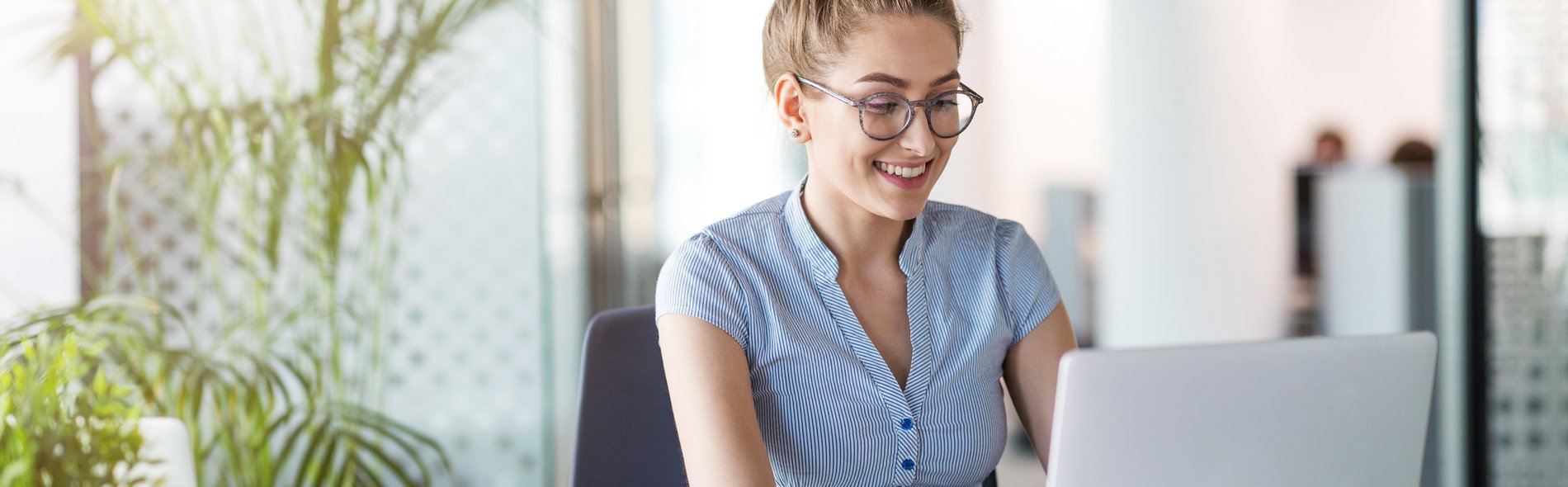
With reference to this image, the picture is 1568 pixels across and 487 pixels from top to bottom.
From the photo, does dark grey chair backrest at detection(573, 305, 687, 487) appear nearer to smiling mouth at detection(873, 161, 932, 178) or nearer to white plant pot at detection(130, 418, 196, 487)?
smiling mouth at detection(873, 161, 932, 178)

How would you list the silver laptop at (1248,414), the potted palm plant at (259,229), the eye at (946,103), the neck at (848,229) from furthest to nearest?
the potted palm plant at (259,229), the neck at (848,229), the eye at (946,103), the silver laptop at (1248,414)

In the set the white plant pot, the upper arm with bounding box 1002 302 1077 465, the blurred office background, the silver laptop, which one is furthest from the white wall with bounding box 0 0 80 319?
the silver laptop

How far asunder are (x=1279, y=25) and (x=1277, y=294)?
867mm

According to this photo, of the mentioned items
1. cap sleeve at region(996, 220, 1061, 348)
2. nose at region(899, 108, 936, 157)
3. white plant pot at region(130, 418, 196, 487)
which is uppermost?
nose at region(899, 108, 936, 157)

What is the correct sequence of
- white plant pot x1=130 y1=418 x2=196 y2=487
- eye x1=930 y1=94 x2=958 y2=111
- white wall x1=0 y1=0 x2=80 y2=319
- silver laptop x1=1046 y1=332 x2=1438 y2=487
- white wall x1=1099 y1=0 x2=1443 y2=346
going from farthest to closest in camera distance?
white wall x1=1099 y1=0 x2=1443 y2=346 < white wall x1=0 y1=0 x2=80 y2=319 < white plant pot x1=130 y1=418 x2=196 y2=487 < eye x1=930 y1=94 x2=958 y2=111 < silver laptop x1=1046 y1=332 x2=1438 y2=487

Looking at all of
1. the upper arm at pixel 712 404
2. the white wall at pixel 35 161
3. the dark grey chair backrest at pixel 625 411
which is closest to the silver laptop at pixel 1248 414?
the upper arm at pixel 712 404

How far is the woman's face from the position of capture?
1271mm

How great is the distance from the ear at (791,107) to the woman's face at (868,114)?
0.10 ft

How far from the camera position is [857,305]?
138cm

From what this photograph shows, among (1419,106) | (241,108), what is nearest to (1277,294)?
(241,108)

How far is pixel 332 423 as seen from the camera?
8.51 feet

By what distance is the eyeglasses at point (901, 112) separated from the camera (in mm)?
1263

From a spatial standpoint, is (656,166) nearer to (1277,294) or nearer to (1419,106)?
(1277,294)

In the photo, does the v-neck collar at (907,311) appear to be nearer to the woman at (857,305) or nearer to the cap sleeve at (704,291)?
the woman at (857,305)
